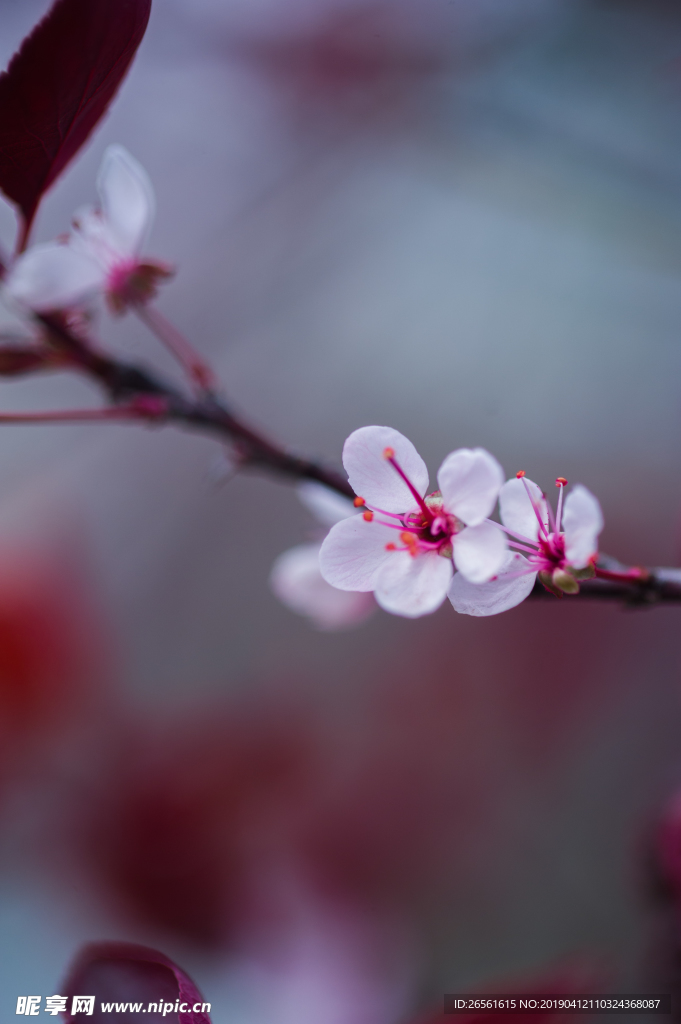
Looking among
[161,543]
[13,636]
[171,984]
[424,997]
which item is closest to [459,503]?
[171,984]

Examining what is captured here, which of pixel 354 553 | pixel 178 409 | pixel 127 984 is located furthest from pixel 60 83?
pixel 127 984

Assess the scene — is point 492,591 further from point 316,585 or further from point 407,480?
point 316,585

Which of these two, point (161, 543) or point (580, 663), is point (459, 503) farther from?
point (161, 543)

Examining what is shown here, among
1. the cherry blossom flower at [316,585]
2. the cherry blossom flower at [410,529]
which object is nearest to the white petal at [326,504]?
the cherry blossom flower at [316,585]

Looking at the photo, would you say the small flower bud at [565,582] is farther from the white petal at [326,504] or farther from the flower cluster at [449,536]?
the white petal at [326,504]

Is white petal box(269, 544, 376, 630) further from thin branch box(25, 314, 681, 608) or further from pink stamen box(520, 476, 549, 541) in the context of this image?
pink stamen box(520, 476, 549, 541)
